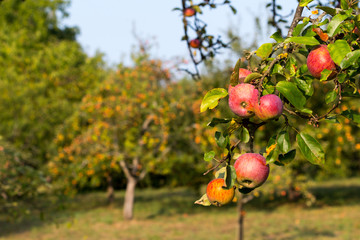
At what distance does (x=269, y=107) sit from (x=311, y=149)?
7.3 inches

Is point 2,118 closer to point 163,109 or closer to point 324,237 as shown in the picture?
point 163,109

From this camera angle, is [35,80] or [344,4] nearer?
[344,4]

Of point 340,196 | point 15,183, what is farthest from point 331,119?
point 340,196

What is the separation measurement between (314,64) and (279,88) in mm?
186

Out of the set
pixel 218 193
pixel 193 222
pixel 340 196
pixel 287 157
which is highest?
pixel 287 157

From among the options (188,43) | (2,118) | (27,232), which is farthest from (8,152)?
(2,118)

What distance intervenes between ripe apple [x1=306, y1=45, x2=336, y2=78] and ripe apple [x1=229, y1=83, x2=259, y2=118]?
21cm

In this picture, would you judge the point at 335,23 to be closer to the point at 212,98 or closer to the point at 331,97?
the point at 331,97

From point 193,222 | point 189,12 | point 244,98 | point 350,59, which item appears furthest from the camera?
point 193,222

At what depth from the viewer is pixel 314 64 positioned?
4.12 feet

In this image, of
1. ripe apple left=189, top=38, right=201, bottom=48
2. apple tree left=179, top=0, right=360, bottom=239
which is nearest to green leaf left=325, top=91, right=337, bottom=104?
apple tree left=179, top=0, right=360, bottom=239

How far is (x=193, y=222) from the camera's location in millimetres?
12523

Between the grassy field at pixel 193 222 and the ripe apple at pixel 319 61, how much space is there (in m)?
8.32

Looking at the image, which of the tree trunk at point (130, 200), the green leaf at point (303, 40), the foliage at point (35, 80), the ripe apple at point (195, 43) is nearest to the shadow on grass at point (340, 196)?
the tree trunk at point (130, 200)
